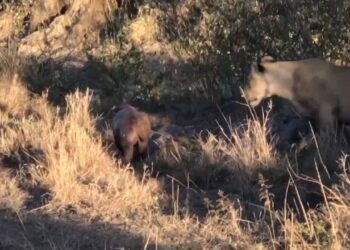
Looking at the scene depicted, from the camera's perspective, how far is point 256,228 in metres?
7.55

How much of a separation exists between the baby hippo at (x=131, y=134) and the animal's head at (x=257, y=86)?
1.17 meters

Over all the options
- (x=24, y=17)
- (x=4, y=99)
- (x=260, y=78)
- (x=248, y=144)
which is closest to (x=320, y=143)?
(x=248, y=144)

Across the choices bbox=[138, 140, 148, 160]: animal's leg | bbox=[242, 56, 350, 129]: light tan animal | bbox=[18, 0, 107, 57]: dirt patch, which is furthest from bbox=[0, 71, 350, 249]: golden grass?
bbox=[18, 0, 107, 57]: dirt patch

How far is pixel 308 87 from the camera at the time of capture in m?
10.2

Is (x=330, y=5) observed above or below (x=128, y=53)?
above

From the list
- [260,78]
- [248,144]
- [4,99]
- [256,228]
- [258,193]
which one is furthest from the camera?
[4,99]

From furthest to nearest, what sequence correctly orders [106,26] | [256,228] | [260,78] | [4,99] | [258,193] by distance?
[106,26]
[4,99]
[260,78]
[258,193]
[256,228]

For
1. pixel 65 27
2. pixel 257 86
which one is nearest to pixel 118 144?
pixel 257 86

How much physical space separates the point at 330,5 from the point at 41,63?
4310 millimetres

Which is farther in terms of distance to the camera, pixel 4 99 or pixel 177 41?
pixel 177 41

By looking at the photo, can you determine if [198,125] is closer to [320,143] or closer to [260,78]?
[260,78]

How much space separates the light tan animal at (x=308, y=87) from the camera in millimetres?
9891

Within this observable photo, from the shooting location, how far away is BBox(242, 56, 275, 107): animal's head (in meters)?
10.5

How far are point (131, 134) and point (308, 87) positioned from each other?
190 centimetres
